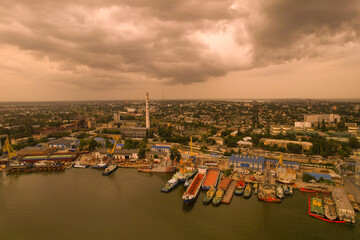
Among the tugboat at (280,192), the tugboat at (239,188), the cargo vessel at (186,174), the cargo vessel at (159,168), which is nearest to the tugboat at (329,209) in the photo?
the tugboat at (280,192)

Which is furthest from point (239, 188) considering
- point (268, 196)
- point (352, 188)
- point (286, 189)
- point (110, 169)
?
point (110, 169)

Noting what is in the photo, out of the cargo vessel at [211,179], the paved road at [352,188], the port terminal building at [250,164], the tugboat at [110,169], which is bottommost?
the tugboat at [110,169]

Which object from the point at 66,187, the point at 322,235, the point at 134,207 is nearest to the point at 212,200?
the point at 134,207

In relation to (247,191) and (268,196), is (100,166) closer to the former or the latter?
(247,191)

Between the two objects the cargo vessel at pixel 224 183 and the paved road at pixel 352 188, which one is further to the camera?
the cargo vessel at pixel 224 183

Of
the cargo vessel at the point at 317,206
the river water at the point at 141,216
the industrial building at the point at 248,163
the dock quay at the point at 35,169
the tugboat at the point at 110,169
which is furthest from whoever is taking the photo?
the dock quay at the point at 35,169

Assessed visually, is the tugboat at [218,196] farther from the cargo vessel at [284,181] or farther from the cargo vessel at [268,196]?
the cargo vessel at [284,181]

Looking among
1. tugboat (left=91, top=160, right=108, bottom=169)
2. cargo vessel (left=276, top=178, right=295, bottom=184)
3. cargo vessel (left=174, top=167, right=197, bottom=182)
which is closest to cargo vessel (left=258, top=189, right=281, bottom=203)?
cargo vessel (left=276, top=178, right=295, bottom=184)
